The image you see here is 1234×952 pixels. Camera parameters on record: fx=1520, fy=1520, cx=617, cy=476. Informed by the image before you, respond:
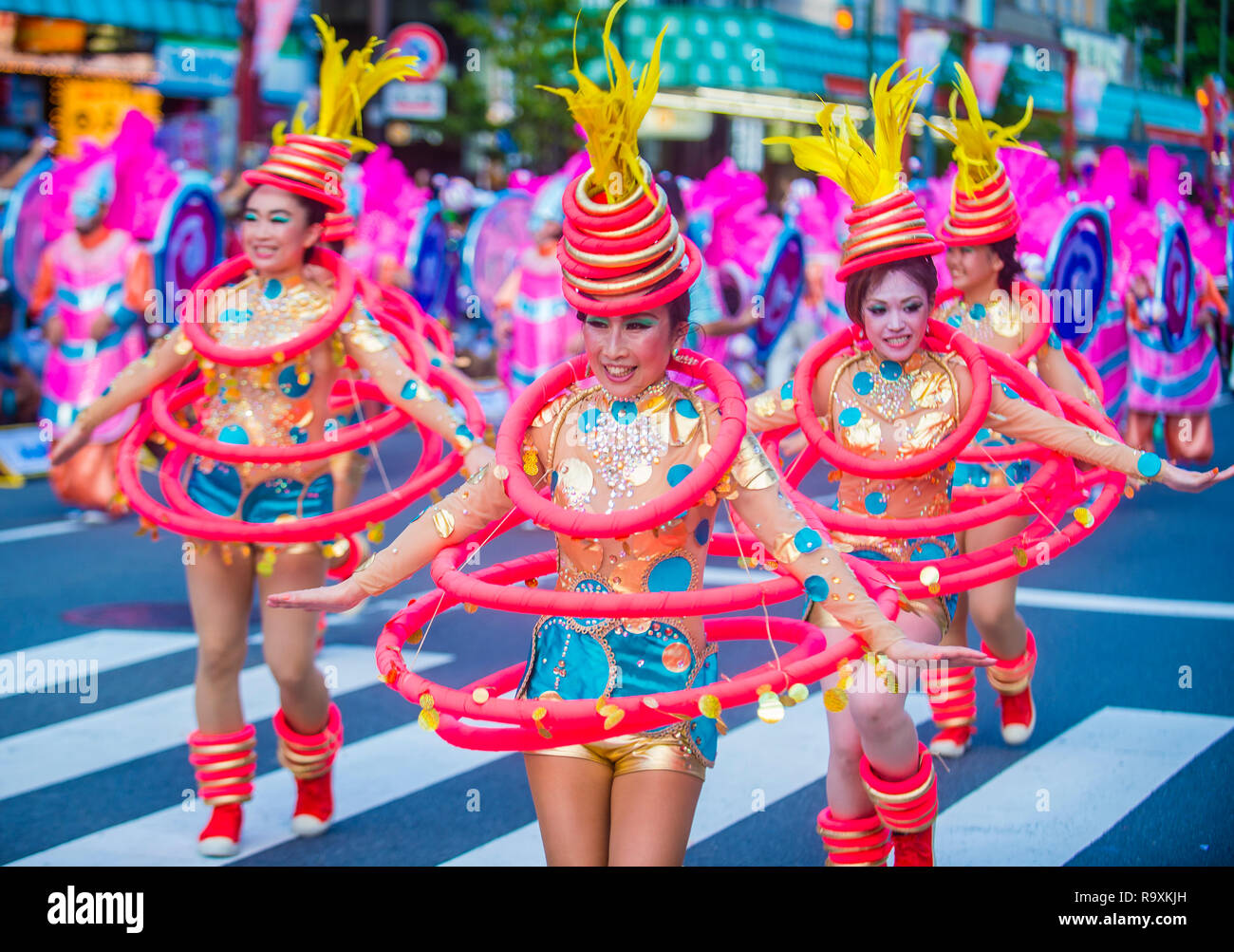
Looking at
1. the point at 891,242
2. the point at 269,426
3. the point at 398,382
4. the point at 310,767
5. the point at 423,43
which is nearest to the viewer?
the point at 891,242

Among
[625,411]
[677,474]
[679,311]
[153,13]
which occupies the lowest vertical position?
[677,474]

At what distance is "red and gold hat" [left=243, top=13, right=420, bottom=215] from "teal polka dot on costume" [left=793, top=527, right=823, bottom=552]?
102 inches

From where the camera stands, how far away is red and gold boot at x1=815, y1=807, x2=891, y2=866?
14.2 ft

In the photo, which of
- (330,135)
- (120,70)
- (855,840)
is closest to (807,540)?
(855,840)

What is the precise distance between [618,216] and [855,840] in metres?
2.03

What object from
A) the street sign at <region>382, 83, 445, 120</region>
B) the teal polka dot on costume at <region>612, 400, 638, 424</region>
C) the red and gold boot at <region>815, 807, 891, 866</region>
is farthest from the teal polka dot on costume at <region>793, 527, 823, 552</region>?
the street sign at <region>382, 83, 445, 120</region>

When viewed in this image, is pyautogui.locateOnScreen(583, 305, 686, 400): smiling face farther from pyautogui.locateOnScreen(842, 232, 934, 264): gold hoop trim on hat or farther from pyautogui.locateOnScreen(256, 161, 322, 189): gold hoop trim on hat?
pyautogui.locateOnScreen(256, 161, 322, 189): gold hoop trim on hat

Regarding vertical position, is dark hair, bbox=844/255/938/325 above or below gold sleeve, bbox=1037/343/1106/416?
above

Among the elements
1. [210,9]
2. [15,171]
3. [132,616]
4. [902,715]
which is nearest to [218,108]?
[210,9]

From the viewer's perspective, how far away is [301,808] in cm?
531

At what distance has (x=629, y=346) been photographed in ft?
11.1

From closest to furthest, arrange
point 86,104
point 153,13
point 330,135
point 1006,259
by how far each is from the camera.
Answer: point 330,135 → point 1006,259 → point 86,104 → point 153,13

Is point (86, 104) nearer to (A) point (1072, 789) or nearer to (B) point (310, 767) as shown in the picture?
(B) point (310, 767)
